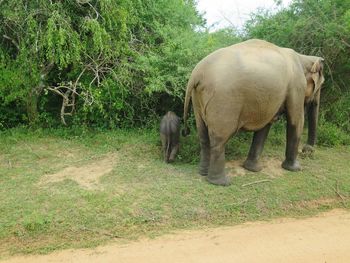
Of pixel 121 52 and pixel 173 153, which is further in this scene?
pixel 121 52

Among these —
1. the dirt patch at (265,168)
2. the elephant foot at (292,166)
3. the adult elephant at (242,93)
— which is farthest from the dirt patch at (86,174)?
the elephant foot at (292,166)

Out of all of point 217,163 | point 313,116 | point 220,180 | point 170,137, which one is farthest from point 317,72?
point 170,137

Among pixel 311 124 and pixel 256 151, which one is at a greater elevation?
pixel 311 124

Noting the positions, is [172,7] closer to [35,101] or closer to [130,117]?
[130,117]

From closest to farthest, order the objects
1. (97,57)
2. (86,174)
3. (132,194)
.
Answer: (132,194) → (86,174) → (97,57)

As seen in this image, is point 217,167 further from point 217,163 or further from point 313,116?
point 313,116

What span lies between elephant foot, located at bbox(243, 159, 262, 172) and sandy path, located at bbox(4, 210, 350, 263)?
1.35 m

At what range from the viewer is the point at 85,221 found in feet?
15.0

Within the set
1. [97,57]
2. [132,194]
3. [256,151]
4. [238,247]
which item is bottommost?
[238,247]

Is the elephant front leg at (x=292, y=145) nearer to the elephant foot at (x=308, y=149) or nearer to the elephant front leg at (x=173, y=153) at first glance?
the elephant foot at (x=308, y=149)

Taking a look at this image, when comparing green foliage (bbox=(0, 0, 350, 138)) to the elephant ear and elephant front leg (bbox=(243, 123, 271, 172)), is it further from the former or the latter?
elephant front leg (bbox=(243, 123, 271, 172))

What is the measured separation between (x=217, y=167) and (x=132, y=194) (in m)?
1.20

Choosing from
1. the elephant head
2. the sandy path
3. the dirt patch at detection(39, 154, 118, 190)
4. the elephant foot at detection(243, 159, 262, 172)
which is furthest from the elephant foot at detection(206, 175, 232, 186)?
the elephant head

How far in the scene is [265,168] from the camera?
20.6ft
